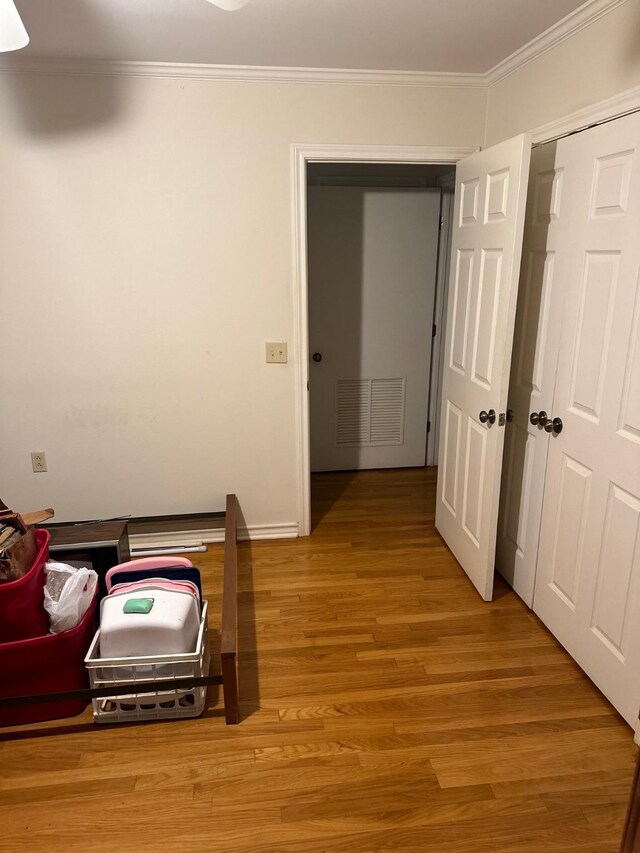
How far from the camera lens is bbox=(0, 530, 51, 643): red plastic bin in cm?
194

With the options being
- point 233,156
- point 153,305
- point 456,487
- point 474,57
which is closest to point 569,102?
point 474,57

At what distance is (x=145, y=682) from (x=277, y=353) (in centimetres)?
173

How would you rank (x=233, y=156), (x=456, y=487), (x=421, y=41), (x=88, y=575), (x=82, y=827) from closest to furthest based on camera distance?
(x=82, y=827) < (x=88, y=575) < (x=421, y=41) < (x=233, y=156) < (x=456, y=487)

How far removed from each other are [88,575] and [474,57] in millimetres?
2741

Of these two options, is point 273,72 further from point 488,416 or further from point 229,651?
point 229,651

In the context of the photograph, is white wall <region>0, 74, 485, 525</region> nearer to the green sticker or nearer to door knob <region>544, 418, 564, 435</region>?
the green sticker

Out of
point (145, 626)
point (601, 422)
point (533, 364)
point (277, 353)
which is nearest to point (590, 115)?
point (533, 364)

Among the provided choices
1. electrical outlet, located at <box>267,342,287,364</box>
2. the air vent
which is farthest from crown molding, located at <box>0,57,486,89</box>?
the air vent

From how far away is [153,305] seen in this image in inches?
118

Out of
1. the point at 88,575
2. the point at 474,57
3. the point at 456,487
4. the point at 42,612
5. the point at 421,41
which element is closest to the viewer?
the point at 42,612

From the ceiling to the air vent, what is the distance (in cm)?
206

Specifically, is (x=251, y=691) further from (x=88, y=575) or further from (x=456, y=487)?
(x=456, y=487)

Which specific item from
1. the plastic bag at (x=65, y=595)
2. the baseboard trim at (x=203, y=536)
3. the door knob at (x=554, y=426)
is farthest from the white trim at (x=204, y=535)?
the door knob at (x=554, y=426)

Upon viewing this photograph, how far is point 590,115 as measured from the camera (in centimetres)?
210
